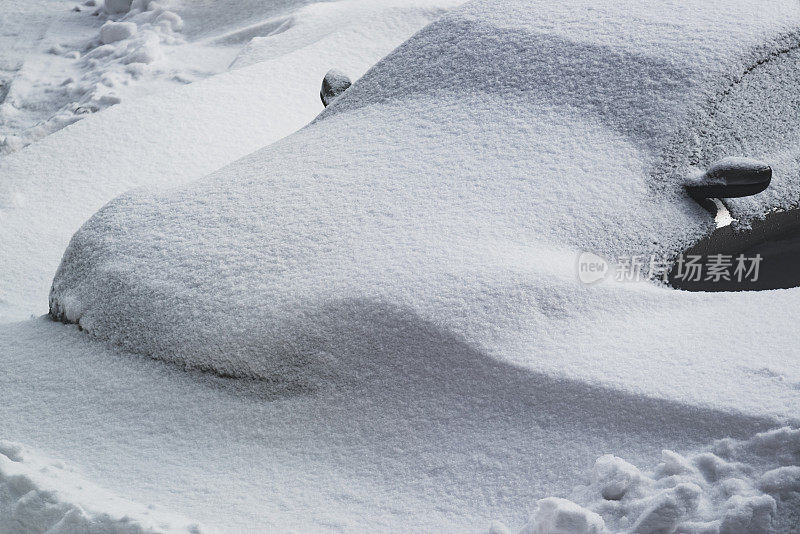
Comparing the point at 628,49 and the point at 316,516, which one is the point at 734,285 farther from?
the point at 316,516

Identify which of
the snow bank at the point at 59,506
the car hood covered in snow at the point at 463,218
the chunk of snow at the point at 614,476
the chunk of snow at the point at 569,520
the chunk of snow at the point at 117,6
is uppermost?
the chunk of snow at the point at 117,6

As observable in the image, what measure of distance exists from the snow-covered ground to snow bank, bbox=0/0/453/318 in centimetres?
56

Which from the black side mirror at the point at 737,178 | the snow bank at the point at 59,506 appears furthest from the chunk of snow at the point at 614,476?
the black side mirror at the point at 737,178

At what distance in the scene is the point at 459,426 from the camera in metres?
2.07

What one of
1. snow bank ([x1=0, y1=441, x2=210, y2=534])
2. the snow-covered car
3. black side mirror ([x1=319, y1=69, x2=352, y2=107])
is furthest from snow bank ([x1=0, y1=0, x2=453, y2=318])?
snow bank ([x1=0, y1=441, x2=210, y2=534])

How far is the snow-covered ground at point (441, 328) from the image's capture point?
195cm

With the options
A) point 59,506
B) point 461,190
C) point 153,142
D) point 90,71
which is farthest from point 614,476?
point 90,71

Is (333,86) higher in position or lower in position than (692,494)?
higher

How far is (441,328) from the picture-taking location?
216 centimetres

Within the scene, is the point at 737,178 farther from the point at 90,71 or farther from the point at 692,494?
the point at 90,71

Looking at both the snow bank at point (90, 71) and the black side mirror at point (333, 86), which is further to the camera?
the snow bank at point (90, 71)

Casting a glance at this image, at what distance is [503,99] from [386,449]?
1401 mm

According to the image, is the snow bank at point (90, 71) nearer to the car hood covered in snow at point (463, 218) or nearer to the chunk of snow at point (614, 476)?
the car hood covered in snow at point (463, 218)

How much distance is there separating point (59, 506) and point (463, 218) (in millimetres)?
1290
